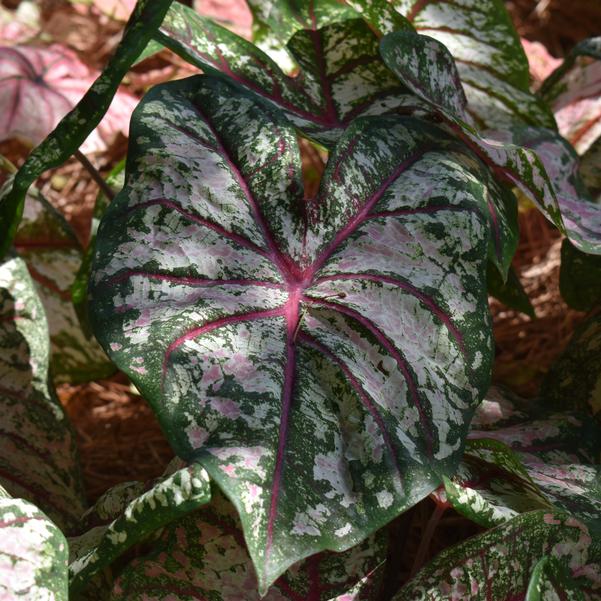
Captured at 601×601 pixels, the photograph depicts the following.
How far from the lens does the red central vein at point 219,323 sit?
0.86 meters

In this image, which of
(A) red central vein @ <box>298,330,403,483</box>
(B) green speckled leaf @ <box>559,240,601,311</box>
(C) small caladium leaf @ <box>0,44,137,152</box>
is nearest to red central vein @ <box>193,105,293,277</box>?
(A) red central vein @ <box>298,330,403,483</box>

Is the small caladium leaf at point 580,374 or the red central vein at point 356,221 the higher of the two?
the red central vein at point 356,221

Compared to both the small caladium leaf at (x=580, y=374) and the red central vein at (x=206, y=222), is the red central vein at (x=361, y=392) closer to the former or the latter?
the red central vein at (x=206, y=222)

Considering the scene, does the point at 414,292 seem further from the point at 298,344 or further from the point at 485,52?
the point at 485,52

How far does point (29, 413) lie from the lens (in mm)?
1201

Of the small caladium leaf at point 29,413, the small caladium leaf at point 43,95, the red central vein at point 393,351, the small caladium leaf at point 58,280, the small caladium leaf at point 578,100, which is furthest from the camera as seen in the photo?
the small caladium leaf at point 43,95

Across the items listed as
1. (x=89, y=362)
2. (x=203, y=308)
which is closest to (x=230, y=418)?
(x=203, y=308)

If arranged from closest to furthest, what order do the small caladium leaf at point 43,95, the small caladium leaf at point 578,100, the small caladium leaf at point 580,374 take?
the small caladium leaf at point 580,374 < the small caladium leaf at point 578,100 < the small caladium leaf at point 43,95

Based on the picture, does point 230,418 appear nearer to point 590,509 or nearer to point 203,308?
point 203,308

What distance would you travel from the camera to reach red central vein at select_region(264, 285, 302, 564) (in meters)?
0.78

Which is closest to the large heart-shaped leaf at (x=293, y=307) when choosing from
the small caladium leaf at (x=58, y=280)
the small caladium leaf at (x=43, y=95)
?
the small caladium leaf at (x=58, y=280)

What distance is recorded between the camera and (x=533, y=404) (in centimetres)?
129

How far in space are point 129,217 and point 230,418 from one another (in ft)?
0.86

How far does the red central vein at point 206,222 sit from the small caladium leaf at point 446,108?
0.28m
